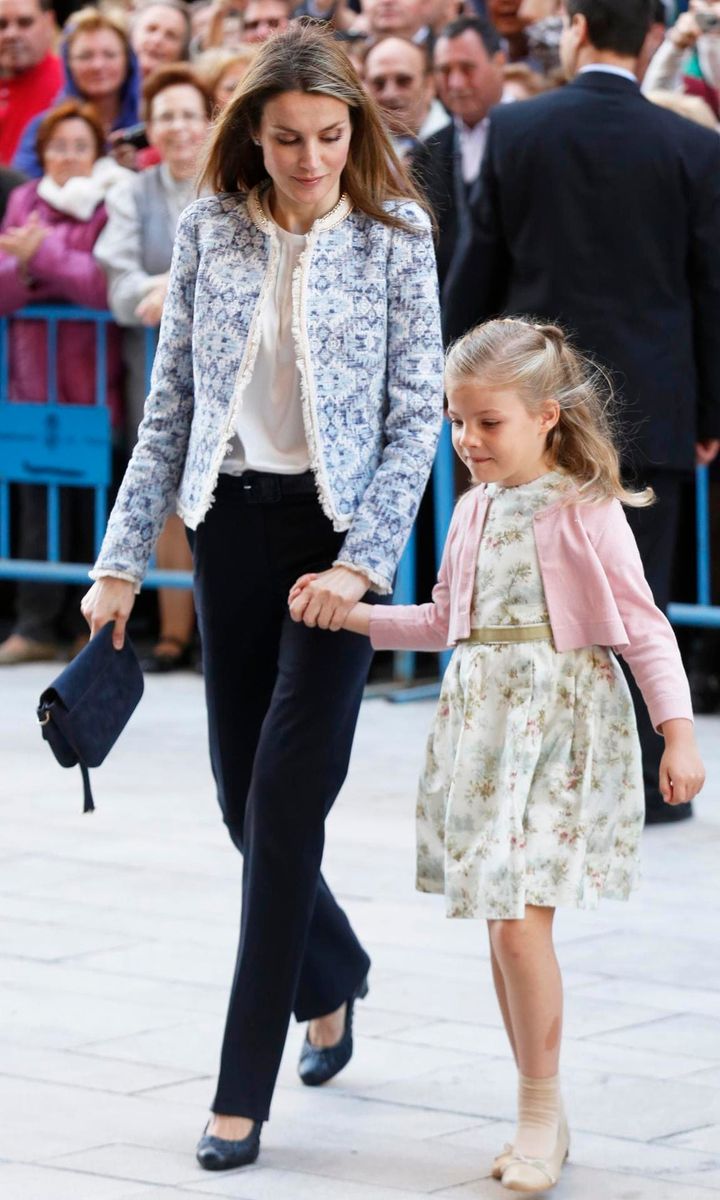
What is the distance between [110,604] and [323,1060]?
0.95m

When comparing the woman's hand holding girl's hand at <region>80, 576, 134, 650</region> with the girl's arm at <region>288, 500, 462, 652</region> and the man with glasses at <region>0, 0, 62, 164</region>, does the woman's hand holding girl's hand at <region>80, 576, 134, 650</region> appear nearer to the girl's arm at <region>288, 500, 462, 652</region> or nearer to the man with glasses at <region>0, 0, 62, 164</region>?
the girl's arm at <region>288, 500, 462, 652</region>

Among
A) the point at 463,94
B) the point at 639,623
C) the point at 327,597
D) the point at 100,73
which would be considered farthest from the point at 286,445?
the point at 100,73

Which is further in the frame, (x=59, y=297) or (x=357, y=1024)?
(x=59, y=297)

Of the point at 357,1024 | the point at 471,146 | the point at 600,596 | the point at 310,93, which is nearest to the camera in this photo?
the point at 600,596

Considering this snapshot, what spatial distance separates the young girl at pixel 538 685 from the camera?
359cm

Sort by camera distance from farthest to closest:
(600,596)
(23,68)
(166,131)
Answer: (23,68) < (166,131) < (600,596)

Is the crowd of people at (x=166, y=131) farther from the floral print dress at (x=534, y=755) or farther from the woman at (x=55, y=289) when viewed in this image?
the floral print dress at (x=534, y=755)

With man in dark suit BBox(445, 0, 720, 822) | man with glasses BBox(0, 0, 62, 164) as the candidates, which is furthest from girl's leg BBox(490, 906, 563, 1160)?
man with glasses BBox(0, 0, 62, 164)

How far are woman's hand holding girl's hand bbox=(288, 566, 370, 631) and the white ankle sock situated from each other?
790 millimetres

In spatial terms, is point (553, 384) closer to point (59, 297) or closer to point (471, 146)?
point (471, 146)

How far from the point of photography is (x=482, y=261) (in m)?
6.45

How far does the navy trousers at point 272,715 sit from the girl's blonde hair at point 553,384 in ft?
1.23

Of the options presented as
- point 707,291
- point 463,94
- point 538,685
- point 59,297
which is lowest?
point 538,685

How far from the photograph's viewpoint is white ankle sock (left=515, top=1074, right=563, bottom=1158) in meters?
3.62
